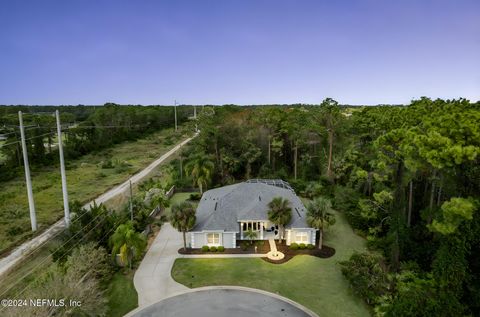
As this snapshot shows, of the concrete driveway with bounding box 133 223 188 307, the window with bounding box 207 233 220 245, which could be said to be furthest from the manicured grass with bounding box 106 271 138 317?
the window with bounding box 207 233 220 245

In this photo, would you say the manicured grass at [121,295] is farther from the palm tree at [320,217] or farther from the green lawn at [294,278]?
the palm tree at [320,217]

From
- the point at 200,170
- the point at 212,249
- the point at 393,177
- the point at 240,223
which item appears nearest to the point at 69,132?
the point at 200,170

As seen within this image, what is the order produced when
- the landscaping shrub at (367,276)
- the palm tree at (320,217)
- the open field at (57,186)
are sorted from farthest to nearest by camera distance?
the open field at (57,186) < the palm tree at (320,217) < the landscaping shrub at (367,276)

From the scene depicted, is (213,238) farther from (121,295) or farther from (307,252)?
(121,295)

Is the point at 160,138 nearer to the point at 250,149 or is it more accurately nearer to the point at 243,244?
the point at 250,149

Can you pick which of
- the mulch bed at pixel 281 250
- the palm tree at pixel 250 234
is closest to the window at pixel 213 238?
the mulch bed at pixel 281 250

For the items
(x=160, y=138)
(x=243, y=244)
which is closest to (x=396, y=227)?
(x=243, y=244)
